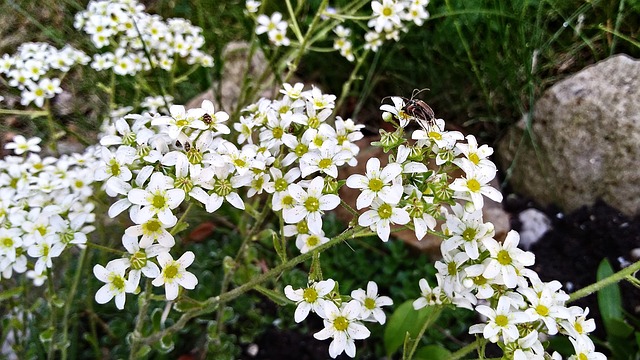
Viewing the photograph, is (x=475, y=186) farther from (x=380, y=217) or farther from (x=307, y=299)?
(x=307, y=299)

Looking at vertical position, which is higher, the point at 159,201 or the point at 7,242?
the point at 159,201

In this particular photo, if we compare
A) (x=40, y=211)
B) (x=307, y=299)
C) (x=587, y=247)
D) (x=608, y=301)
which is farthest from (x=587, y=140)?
(x=40, y=211)

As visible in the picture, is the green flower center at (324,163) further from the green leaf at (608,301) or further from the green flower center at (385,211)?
the green leaf at (608,301)

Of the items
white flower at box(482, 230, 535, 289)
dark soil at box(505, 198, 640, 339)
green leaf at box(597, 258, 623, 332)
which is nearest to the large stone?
dark soil at box(505, 198, 640, 339)

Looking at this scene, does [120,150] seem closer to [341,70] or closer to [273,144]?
[273,144]

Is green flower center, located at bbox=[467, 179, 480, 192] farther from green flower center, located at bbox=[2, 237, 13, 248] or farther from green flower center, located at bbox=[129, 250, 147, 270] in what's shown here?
green flower center, located at bbox=[2, 237, 13, 248]

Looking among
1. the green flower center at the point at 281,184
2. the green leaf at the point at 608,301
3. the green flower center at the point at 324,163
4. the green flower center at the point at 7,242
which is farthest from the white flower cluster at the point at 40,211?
the green leaf at the point at 608,301
